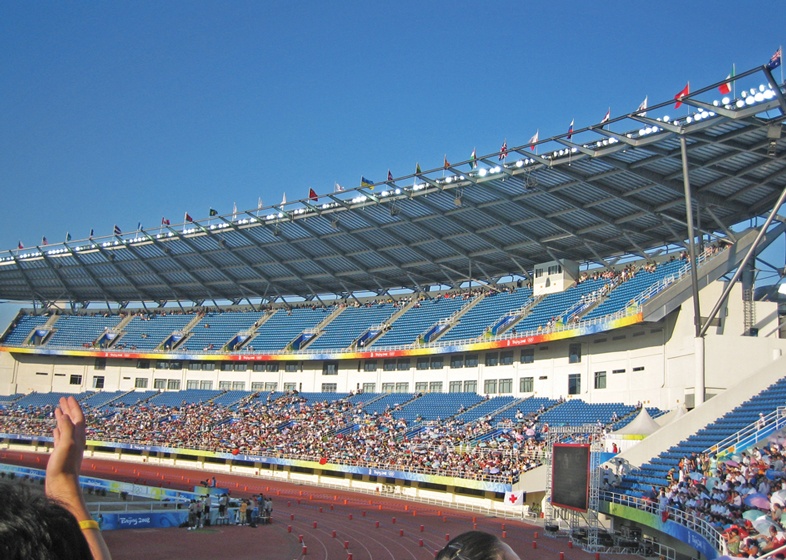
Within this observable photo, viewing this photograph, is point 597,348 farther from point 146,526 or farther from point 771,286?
point 146,526

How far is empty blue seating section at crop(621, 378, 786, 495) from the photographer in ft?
A: 84.9

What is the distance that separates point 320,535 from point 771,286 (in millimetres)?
28173

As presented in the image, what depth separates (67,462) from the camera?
265 centimetres

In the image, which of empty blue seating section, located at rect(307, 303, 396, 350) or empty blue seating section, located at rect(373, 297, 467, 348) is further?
empty blue seating section, located at rect(307, 303, 396, 350)

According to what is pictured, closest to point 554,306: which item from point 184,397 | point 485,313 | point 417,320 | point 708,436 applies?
point 485,313

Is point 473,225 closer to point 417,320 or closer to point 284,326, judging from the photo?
point 417,320

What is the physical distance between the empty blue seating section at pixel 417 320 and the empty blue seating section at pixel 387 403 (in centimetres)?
400

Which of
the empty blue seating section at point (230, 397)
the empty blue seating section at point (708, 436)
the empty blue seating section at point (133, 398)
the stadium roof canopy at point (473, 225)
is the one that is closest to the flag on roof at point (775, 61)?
the stadium roof canopy at point (473, 225)

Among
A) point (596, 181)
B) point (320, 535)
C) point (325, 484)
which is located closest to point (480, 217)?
point (596, 181)

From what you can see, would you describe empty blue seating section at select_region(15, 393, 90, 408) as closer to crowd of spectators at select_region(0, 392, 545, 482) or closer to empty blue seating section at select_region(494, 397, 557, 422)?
crowd of spectators at select_region(0, 392, 545, 482)

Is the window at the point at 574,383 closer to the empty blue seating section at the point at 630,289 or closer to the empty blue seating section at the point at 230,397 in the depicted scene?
the empty blue seating section at the point at 630,289

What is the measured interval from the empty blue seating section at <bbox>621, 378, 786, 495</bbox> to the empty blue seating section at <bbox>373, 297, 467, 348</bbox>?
29019 mm

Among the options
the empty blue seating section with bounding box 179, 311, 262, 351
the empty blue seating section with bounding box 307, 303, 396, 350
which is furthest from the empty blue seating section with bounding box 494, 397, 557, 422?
the empty blue seating section with bounding box 179, 311, 262, 351

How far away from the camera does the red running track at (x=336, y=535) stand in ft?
Result: 79.0
